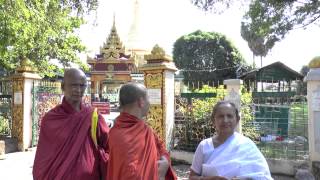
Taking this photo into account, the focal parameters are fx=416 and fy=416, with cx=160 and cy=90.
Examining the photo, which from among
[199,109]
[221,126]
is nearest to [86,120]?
[221,126]

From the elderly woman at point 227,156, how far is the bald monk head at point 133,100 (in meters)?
0.49

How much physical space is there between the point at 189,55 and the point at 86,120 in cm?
3822

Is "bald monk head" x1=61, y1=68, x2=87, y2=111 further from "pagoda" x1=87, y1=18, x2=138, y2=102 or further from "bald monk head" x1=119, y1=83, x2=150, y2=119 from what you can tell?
"pagoda" x1=87, y1=18, x2=138, y2=102

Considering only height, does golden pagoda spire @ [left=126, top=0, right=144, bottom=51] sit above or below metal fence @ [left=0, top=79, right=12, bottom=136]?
above

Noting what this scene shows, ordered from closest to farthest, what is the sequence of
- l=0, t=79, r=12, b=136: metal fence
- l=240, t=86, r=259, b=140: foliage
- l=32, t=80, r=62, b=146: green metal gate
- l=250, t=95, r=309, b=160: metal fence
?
l=250, t=95, r=309, b=160: metal fence → l=240, t=86, r=259, b=140: foliage → l=32, t=80, r=62, b=146: green metal gate → l=0, t=79, r=12, b=136: metal fence

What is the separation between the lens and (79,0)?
25.5 feet

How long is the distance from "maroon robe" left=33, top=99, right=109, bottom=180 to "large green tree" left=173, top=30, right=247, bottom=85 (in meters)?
34.0

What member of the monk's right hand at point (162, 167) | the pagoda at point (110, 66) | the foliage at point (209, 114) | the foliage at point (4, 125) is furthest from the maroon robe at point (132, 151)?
the pagoda at point (110, 66)

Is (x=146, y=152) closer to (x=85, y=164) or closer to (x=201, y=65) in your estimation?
(x=85, y=164)

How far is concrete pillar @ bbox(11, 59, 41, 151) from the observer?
1115 centimetres

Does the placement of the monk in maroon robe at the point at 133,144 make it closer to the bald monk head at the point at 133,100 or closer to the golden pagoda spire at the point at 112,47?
the bald monk head at the point at 133,100

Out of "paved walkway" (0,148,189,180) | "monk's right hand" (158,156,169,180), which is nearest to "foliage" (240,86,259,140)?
"paved walkway" (0,148,189,180)

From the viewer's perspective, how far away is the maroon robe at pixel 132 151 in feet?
8.09

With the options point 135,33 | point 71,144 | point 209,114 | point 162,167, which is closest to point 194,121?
point 209,114
